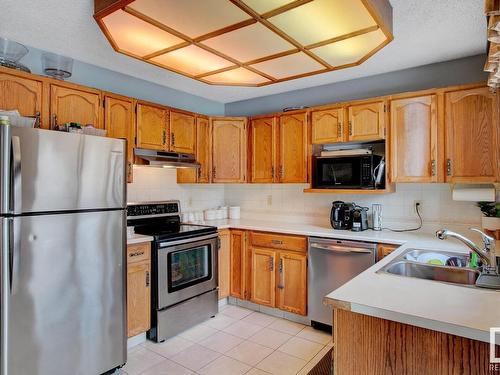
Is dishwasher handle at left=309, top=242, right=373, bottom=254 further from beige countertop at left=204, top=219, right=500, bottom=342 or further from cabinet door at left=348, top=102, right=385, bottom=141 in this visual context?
cabinet door at left=348, top=102, right=385, bottom=141

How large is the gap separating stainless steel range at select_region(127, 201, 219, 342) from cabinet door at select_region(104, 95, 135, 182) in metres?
0.55

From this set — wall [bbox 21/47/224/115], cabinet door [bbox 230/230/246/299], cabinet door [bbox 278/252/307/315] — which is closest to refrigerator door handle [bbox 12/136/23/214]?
wall [bbox 21/47/224/115]

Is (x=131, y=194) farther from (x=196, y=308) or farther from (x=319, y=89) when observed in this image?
(x=319, y=89)

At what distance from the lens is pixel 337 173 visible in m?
3.25

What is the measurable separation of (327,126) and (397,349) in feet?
8.00

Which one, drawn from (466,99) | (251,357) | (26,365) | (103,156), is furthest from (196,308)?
(466,99)

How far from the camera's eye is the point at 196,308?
10.6 feet

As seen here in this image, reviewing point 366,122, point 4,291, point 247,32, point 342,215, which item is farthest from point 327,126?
point 4,291

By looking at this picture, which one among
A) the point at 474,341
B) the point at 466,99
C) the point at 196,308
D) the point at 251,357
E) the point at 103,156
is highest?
the point at 466,99

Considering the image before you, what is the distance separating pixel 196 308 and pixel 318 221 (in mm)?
1650

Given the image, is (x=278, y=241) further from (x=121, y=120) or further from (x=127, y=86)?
(x=127, y=86)

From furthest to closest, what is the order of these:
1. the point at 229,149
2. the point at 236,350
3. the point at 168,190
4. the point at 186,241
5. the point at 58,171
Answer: the point at 229,149
the point at 168,190
the point at 186,241
the point at 236,350
the point at 58,171

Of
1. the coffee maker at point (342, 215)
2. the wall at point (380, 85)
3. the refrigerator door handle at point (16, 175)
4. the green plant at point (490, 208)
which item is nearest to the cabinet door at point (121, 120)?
the refrigerator door handle at point (16, 175)

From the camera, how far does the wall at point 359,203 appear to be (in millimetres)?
2992
